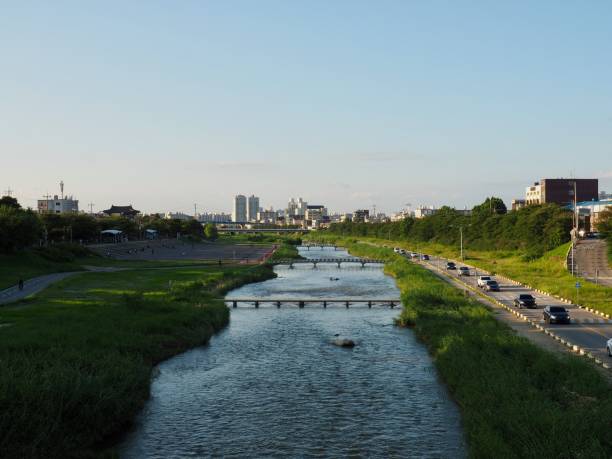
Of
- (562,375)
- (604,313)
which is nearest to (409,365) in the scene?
(562,375)

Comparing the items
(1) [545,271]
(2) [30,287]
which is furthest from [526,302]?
(2) [30,287]

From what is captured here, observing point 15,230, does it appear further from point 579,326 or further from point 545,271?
point 545,271

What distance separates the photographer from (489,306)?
212ft

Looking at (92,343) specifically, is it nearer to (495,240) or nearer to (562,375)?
(562,375)

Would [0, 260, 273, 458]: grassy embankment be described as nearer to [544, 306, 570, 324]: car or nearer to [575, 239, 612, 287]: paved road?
[544, 306, 570, 324]: car

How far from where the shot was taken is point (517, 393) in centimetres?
2972

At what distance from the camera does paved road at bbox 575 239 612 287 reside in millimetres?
84537

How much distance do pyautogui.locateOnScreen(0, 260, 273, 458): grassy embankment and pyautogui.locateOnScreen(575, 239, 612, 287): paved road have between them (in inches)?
2095

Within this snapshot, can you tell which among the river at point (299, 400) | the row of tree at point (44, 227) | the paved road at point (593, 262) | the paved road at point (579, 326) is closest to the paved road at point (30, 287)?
the row of tree at point (44, 227)

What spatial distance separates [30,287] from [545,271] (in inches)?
3007

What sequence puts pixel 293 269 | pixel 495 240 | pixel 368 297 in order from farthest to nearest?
pixel 495 240 < pixel 293 269 < pixel 368 297

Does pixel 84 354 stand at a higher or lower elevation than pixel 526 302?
higher

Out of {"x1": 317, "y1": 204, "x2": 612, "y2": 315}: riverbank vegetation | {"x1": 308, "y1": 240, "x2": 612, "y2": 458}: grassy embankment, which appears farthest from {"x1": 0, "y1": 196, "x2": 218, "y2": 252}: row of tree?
{"x1": 317, "y1": 204, "x2": 612, "y2": 315}: riverbank vegetation

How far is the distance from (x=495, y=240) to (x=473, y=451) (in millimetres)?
137940
